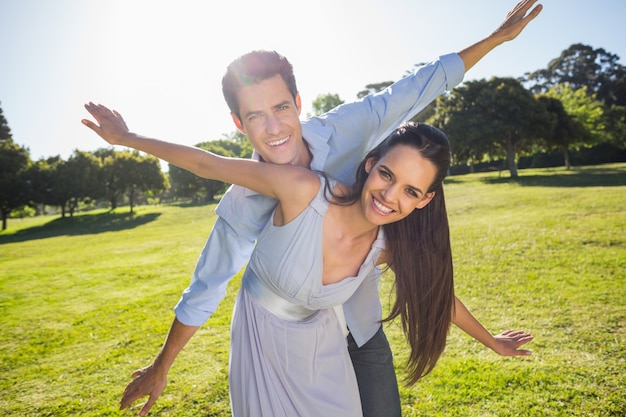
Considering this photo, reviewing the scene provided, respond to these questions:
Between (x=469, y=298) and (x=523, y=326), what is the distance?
1.23m

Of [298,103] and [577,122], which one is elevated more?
[577,122]

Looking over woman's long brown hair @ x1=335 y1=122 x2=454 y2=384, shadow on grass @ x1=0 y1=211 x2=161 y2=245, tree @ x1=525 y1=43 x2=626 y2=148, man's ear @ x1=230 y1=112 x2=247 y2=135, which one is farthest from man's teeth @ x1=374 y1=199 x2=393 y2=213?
tree @ x1=525 y1=43 x2=626 y2=148

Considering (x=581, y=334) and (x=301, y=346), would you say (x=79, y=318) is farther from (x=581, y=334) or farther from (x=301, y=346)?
(x=581, y=334)

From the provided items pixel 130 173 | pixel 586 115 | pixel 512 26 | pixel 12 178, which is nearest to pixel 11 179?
pixel 12 178

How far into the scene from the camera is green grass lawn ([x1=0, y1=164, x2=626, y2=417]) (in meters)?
3.85

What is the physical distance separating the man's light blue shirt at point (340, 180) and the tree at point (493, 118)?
27.7 meters

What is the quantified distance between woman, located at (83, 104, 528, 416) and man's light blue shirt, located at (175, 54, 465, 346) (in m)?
0.15

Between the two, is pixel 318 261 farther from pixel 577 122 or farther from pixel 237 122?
Answer: pixel 577 122

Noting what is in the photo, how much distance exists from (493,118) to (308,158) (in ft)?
98.4

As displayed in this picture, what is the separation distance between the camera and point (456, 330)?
5379 millimetres

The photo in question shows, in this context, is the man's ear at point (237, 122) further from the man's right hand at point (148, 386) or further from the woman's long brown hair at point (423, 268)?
the man's right hand at point (148, 386)

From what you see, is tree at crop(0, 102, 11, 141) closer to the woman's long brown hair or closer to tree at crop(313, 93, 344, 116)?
tree at crop(313, 93, 344, 116)

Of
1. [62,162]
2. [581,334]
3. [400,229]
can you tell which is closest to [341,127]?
[400,229]

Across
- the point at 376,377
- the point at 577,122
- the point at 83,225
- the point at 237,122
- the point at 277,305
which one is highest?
the point at 577,122
